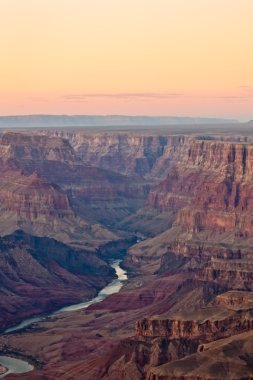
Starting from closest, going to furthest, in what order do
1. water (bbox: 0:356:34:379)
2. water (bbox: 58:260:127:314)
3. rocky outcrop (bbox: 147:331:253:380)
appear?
rocky outcrop (bbox: 147:331:253:380)
water (bbox: 0:356:34:379)
water (bbox: 58:260:127:314)

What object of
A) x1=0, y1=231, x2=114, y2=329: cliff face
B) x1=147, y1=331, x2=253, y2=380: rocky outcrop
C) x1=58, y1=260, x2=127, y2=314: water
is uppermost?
x1=147, y1=331, x2=253, y2=380: rocky outcrop

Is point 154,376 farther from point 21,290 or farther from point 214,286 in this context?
point 21,290

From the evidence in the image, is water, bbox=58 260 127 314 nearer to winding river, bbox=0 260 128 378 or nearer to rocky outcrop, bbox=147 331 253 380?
winding river, bbox=0 260 128 378

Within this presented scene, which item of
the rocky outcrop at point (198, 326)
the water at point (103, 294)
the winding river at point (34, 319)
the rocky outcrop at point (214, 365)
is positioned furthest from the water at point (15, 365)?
the water at point (103, 294)

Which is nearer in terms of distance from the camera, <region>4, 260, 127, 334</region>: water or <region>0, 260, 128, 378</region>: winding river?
<region>0, 260, 128, 378</region>: winding river

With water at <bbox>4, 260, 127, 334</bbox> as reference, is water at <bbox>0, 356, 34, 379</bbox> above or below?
above

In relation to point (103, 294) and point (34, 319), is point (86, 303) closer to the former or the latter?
point (103, 294)

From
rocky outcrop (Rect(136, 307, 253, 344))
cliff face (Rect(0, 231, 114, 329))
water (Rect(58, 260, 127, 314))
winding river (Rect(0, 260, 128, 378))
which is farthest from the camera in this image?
water (Rect(58, 260, 127, 314))

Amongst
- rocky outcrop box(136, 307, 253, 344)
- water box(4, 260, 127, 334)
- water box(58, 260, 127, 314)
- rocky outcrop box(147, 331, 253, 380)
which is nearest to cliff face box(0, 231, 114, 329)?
water box(4, 260, 127, 334)

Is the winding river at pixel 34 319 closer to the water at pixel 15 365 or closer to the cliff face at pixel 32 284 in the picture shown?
the water at pixel 15 365
